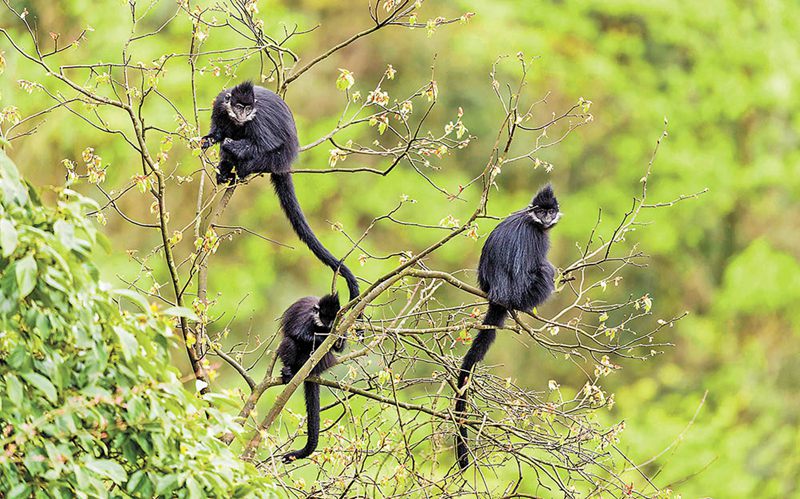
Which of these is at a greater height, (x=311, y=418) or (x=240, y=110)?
(x=240, y=110)

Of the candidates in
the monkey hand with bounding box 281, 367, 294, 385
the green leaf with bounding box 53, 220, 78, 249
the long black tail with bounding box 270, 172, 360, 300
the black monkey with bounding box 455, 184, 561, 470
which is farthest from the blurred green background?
the green leaf with bounding box 53, 220, 78, 249

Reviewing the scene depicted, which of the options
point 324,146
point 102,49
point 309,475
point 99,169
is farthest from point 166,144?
point 324,146

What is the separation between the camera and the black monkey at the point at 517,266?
6062mm

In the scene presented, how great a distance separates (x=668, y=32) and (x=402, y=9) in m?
11.8

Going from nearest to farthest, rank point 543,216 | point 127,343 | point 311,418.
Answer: point 127,343
point 311,418
point 543,216

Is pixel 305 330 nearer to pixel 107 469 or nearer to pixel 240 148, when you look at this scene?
pixel 240 148

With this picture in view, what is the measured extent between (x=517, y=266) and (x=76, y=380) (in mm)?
3680

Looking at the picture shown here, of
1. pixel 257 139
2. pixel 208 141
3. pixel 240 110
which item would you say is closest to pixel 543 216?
pixel 257 139

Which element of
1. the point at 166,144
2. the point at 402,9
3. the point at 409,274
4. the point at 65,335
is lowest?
the point at 65,335

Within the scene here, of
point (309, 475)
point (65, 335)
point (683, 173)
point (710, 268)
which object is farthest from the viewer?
point (710, 268)

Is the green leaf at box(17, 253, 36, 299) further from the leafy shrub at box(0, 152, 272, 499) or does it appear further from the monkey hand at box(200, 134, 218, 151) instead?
the monkey hand at box(200, 134, 218, 151)

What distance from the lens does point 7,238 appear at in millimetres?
2559

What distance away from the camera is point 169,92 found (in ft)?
48.6

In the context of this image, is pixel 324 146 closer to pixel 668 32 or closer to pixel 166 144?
pixel 668 32
